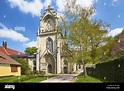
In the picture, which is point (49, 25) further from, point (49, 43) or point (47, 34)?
point (49, 43)

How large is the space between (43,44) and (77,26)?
107cm

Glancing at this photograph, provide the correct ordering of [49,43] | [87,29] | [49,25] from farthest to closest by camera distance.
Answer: [87,29] < [49,43] < [49,25]

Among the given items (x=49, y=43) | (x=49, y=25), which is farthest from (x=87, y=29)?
(x=49, y=25)

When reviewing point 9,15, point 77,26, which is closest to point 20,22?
point 9,15

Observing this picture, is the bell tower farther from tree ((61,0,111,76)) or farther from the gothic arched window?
tree ((61,0,111,76))

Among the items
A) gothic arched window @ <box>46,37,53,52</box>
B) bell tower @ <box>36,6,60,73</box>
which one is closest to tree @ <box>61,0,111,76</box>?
bell tower @ <box>36,6,60,73</box>

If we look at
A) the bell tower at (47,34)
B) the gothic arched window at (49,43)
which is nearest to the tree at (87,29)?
the bell tower at (47,34)

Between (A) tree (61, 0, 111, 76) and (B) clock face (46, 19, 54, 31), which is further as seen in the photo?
(A) tree (61, 0, 111, 76)

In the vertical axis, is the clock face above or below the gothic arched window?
above

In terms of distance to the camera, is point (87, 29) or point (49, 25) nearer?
point (49, 25)

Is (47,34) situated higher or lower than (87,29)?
lower

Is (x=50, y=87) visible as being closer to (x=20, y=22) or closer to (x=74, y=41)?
(x=20, y=22)

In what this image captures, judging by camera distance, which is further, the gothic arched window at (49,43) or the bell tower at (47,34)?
the gothic arched window at (49,43)

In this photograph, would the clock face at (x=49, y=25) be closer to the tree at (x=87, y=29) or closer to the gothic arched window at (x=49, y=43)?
the gothic arched window at (x=49, y=43)
